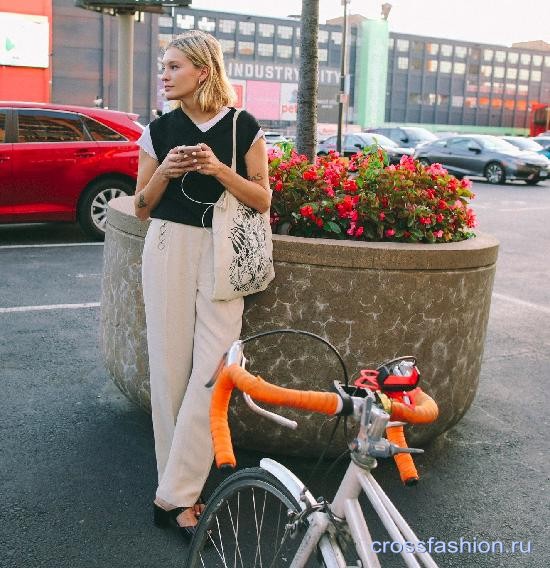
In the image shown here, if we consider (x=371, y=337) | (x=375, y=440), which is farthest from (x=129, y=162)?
(x=375, y=440)

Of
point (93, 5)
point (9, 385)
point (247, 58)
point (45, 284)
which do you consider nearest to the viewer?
point (9, 385)

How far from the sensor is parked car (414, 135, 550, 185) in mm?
23141

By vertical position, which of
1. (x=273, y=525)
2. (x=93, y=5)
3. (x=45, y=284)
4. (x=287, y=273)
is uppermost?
(x=93, y=5)

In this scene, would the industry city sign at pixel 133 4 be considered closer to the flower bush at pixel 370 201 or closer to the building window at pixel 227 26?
the flower bush at pixel 370 201

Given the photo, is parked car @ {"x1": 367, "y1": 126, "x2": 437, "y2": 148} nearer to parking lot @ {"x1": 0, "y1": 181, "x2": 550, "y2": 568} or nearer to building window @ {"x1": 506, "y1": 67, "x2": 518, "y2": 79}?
parking lot @ {"x1": 0, "y1": 181, "x2": 550, "y2": 568}

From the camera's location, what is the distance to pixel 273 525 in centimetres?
235

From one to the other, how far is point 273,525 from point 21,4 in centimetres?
4563

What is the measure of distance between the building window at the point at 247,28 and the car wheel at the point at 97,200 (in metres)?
82.6

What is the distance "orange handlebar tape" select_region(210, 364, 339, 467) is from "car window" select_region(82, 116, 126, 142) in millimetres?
8695

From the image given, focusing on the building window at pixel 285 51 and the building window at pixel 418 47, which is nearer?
the building window at pixel 285 51

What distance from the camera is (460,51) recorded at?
102 m

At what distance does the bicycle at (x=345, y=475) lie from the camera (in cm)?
162

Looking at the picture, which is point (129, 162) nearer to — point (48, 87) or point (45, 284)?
point (45, 284)

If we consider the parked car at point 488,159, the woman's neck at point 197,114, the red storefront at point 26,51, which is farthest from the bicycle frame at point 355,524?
the red storefront at point 26,51
